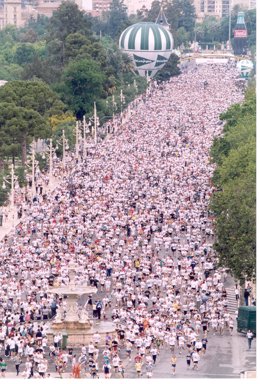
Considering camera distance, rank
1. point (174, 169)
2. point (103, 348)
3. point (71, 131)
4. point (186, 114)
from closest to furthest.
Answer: point (103, 348)
point (174, 169)
point (71, 131)
point (186, 114)

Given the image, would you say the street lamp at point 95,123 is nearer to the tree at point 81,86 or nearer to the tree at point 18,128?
the tree at point 81,86

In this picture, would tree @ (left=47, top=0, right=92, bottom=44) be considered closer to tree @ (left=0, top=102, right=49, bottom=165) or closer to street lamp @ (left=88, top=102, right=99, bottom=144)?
street lamp @ (left=88, top=102, right=99, bottom=144)

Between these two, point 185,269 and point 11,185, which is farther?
point 11,185

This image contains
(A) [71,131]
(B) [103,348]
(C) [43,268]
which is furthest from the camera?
(A) [71,131]

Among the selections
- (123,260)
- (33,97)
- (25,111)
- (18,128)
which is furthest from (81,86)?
(123,260)

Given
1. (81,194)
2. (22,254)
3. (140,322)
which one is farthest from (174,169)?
(140,322)

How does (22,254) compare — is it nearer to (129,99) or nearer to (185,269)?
(185,269)

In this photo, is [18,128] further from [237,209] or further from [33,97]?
[237,209]
